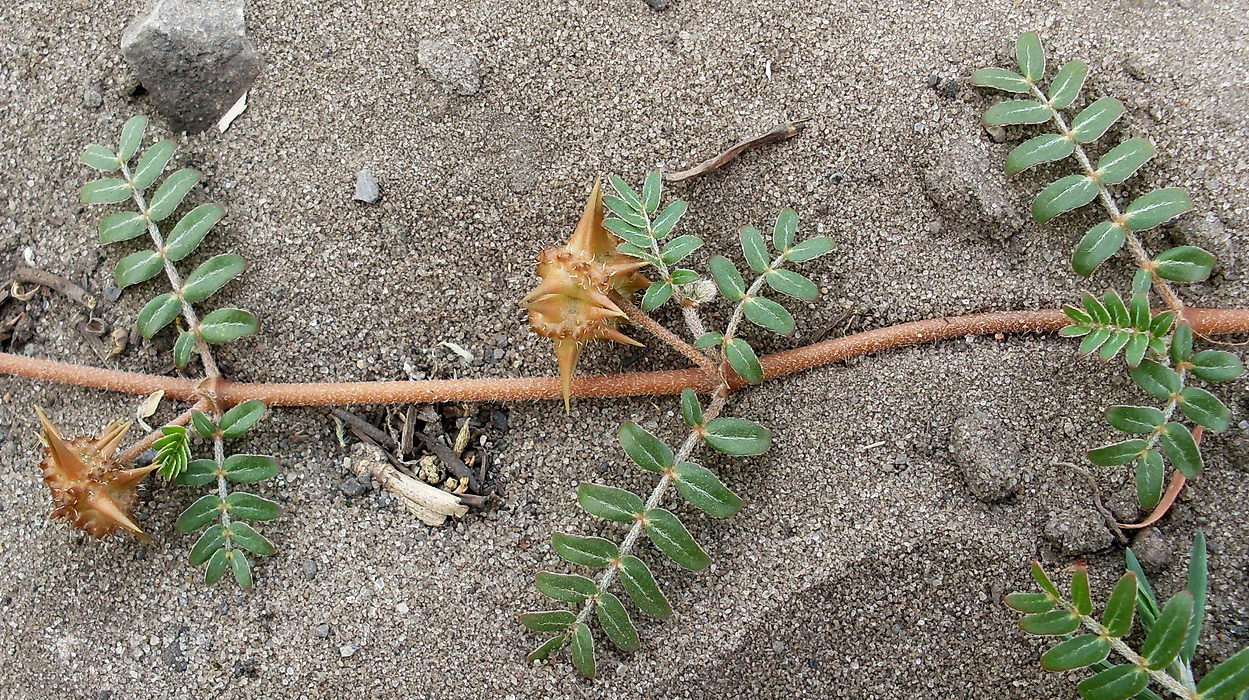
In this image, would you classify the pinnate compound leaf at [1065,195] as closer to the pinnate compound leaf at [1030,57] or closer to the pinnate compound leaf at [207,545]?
the pinnate compound leaf at [1030,57]

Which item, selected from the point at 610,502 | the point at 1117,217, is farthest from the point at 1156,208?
the point at 610,502

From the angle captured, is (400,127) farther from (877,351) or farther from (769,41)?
(877,351)

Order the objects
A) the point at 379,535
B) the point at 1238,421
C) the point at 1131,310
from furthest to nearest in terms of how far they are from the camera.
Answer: the point at 379,535, the point at 1238,421, the point at 1131,310

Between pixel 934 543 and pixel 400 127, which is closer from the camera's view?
pixel 934 543

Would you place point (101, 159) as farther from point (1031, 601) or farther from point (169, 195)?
point (1031, 601)

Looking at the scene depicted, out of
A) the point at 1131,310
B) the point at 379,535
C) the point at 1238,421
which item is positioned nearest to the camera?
the point at 1131,310

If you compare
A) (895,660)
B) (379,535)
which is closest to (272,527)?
(379,535)

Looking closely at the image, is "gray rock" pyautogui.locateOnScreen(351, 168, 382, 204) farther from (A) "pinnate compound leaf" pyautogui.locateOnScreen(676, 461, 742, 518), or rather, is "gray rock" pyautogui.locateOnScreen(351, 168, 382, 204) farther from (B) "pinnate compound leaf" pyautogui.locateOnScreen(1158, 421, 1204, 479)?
(B) "pinnate compound leaf" pyautogui.locateOnScreen(1158, 421, 1204, 479)

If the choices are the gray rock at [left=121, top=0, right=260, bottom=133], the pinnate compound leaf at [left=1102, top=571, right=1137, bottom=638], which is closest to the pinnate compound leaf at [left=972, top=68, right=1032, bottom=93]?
the pinnate compound leaf at [left=1102, top=571, right=1137, bottom=638]
